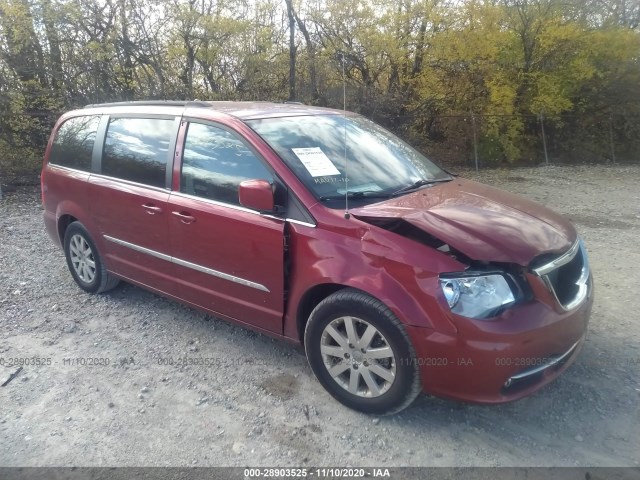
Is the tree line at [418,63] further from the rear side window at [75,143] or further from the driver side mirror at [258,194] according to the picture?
the driver side mirror at [258,194]

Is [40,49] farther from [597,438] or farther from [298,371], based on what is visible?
[597,438]

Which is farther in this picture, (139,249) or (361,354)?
(139,249)

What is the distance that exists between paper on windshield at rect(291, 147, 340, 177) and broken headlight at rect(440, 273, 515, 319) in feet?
3.62

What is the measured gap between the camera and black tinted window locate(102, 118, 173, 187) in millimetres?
4043

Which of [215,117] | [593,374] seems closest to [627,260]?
[593,374]

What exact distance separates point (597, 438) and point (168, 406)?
2.41 meters

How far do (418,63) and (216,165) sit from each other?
404 inches

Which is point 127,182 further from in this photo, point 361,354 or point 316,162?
point 361,354

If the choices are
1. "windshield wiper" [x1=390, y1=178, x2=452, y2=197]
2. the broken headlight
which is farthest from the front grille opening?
"windshield wiper" [x1=390, y1=178, x2=452, y2=197]

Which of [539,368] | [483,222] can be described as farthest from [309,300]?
[539,368]

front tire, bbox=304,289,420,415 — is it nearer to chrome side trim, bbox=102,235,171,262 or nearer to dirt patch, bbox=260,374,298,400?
dirt patch, bbox=260,374,298,400

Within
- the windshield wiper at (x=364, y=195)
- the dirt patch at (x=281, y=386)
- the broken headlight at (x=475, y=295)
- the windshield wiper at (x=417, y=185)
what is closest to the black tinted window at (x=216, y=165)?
the windshield wiper at (x=364, y=195)

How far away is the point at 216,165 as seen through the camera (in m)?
3.71

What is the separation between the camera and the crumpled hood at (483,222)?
2.88 meters
